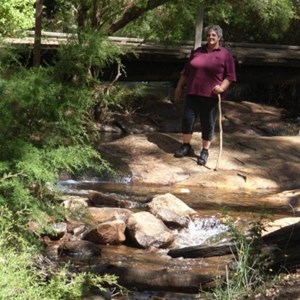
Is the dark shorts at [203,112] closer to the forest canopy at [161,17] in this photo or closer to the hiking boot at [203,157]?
the hiking boot at [203,157]

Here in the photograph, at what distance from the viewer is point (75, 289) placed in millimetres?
4258

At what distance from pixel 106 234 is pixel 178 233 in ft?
2.86

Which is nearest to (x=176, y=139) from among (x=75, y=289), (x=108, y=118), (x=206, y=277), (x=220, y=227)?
(x=220, y=227)

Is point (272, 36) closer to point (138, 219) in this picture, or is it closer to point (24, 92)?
point (138, 219)

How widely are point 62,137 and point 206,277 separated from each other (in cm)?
156

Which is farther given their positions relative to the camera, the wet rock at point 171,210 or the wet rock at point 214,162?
the wet rock at point 214,162

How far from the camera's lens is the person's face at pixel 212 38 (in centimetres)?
898

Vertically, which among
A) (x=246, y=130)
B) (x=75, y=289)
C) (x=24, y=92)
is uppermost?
(x=24, y=92)

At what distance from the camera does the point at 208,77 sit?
30.3ft

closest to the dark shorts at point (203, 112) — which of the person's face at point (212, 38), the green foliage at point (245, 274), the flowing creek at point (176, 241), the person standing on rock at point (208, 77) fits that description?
the person standing on rock at point (208, 77)

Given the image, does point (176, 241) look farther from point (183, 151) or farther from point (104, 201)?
point (183, 151)

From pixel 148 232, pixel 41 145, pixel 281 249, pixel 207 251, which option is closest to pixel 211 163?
pixel 148 232

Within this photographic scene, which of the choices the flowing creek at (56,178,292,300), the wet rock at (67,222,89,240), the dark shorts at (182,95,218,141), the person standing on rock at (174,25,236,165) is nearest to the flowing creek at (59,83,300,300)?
the flowing creek at (56,178,292,300)

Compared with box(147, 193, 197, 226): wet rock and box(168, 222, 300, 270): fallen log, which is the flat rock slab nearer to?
box(147, 193, 197, 226): wet rock
